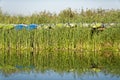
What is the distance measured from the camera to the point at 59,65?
40.9ft

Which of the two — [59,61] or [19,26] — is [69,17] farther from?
[59,61]

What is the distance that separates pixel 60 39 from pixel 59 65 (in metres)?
2.77

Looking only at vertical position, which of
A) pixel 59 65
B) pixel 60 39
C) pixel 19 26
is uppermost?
pixel 19 26

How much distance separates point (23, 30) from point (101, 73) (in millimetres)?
5220

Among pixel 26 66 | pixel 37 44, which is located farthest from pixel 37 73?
pixel 37 44

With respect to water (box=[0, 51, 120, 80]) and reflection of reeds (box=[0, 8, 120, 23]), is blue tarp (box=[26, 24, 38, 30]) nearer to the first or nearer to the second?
reflection of reeds (box=[0, 8, 120, 23])

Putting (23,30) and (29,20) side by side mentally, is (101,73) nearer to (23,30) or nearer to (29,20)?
(23,30)

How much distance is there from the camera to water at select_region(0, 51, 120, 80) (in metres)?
10.5

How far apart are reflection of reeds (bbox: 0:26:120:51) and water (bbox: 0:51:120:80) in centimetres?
32

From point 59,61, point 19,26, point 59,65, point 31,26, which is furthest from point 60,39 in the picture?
point 59,65

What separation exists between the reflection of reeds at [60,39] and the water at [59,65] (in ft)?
1.03

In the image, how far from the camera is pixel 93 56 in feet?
46.2

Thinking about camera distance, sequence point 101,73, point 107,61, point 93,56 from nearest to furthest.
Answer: point 101,73 → point 107,61 → point 93,56

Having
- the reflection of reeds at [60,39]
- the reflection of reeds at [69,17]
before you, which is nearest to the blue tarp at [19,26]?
the reflection of reeds at [60,39]
